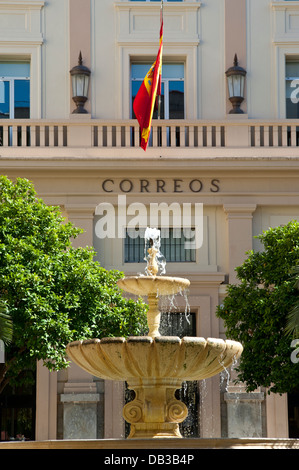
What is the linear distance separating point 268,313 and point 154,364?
6.68m

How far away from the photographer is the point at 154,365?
50.6 ft

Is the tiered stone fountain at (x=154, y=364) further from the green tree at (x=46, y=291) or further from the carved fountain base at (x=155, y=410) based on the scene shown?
the green tree at (x=46, y=291)

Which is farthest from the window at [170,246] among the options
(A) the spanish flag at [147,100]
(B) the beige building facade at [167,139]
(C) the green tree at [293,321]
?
(C) the green tree at [293,321]

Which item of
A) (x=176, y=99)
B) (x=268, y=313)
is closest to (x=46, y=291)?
(x=268, y=313)

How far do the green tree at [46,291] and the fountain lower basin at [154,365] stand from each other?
4.64m

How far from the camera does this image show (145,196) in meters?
26.1

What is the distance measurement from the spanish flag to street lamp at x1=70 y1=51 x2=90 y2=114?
1.90m

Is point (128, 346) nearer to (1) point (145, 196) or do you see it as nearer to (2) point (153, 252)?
(2) point (153, 252)

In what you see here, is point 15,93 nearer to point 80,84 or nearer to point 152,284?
point 80,84

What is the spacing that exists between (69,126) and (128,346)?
12.2 meters

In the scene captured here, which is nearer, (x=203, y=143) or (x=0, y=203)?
(x=0, y=203)
